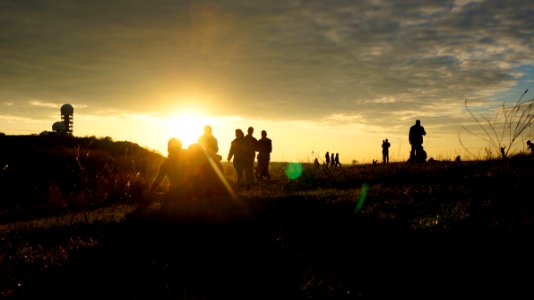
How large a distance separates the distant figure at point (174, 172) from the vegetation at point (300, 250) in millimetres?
779

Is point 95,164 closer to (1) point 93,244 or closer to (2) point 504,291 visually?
(1) point 93,244

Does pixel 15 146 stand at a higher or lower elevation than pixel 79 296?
higher

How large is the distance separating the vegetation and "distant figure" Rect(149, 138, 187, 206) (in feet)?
2.56

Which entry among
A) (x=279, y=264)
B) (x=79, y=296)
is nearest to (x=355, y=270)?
(x=279, y=264)

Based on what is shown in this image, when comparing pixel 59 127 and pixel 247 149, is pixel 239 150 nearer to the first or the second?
pixel 247 149

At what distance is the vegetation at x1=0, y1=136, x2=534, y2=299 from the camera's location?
19.4 ft

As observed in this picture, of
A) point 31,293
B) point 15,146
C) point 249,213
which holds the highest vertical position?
point 15,146

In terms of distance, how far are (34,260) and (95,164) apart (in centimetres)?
2128

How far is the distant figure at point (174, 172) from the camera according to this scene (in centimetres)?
1136

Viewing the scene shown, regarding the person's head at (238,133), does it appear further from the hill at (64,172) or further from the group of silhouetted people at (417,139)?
the group of silhouetted people at (417,139)

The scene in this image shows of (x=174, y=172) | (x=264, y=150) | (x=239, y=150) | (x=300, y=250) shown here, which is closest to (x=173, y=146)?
(x=174, y=172)

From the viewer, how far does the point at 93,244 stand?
7.77 meters

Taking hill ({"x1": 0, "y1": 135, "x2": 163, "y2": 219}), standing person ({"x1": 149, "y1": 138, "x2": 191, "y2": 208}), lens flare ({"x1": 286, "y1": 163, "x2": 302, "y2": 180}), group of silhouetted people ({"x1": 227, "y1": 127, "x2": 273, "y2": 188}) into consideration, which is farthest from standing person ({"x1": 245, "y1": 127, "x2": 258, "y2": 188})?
standing person ({"x1": 149, "y1": 138, "x2": 191, "y2": 208})

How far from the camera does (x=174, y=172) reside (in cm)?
1177
